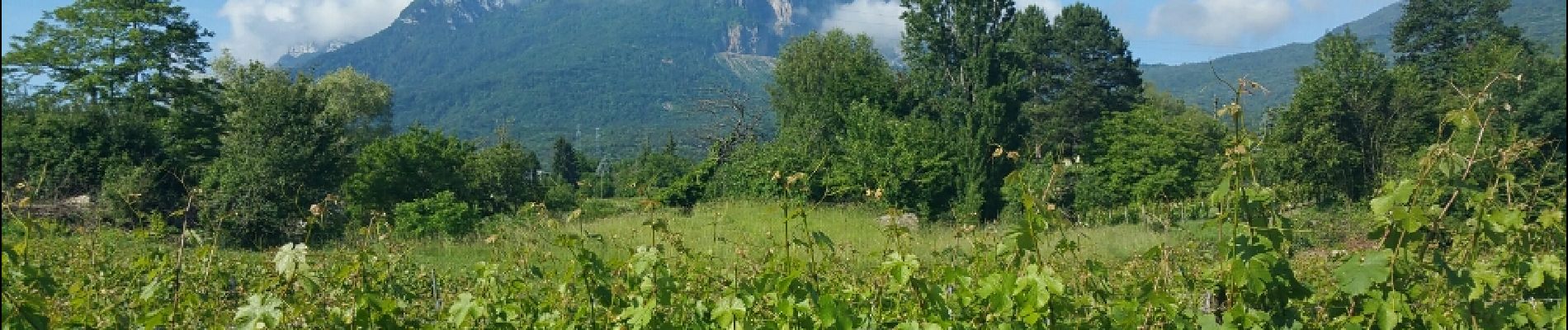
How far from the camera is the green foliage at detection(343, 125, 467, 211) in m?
22.4

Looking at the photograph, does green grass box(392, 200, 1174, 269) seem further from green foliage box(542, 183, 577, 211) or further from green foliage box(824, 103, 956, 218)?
green foliage box(542, 183, 577, 211)

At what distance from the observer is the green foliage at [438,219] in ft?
53.1

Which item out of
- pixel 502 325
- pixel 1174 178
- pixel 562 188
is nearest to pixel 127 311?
pixel 502 325

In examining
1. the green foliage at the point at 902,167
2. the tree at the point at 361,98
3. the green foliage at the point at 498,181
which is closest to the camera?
the green foliage at the point at 902,167

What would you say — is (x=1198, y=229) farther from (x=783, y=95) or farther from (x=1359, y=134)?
(x=783, y=95)

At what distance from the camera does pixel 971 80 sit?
27406 millimetres

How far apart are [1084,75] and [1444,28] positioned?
575 inches

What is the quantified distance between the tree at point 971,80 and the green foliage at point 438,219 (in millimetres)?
11888

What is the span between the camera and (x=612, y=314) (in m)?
2.87

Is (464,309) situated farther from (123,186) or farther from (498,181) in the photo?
(498,181)

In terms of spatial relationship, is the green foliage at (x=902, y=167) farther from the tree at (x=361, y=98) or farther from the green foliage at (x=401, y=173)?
the tree at (x=361, y=98)

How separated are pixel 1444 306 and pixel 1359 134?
3097 centimetres

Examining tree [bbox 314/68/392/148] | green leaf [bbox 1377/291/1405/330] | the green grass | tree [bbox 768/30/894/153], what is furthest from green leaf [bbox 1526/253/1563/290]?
tree [bbox 314/68/392/148]

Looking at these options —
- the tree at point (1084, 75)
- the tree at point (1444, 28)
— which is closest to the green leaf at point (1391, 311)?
the tree at point (1084, 75)
